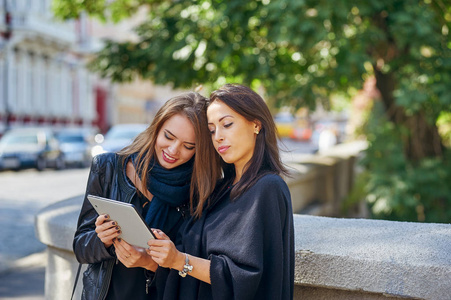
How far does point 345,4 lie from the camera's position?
6.39 metres

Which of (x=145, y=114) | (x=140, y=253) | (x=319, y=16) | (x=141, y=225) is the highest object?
(x=319, y=16)

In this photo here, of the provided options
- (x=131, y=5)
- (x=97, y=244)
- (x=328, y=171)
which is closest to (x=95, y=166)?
(x=97, y=244)

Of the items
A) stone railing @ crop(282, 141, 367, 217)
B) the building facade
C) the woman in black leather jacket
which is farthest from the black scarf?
the building facade

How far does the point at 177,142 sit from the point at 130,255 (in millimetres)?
518

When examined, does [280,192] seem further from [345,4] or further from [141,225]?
[345,4]

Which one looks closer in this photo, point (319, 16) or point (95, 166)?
point (95, 166)

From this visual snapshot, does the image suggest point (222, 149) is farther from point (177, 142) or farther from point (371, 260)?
point (371, 260)

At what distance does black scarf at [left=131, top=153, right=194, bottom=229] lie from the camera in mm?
2566

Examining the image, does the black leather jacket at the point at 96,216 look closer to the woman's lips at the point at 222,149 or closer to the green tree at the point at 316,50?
the woman's lips at the point at 222,149

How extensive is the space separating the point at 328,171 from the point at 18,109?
28283mm

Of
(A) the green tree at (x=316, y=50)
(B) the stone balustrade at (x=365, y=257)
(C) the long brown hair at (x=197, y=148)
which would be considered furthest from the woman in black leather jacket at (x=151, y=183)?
(A) the green tree at (x=316, y=50)

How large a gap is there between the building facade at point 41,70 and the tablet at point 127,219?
30.4 meters

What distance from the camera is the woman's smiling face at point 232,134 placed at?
2.38 meters

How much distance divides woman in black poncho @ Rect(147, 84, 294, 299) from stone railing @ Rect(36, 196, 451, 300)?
0.93 ft
